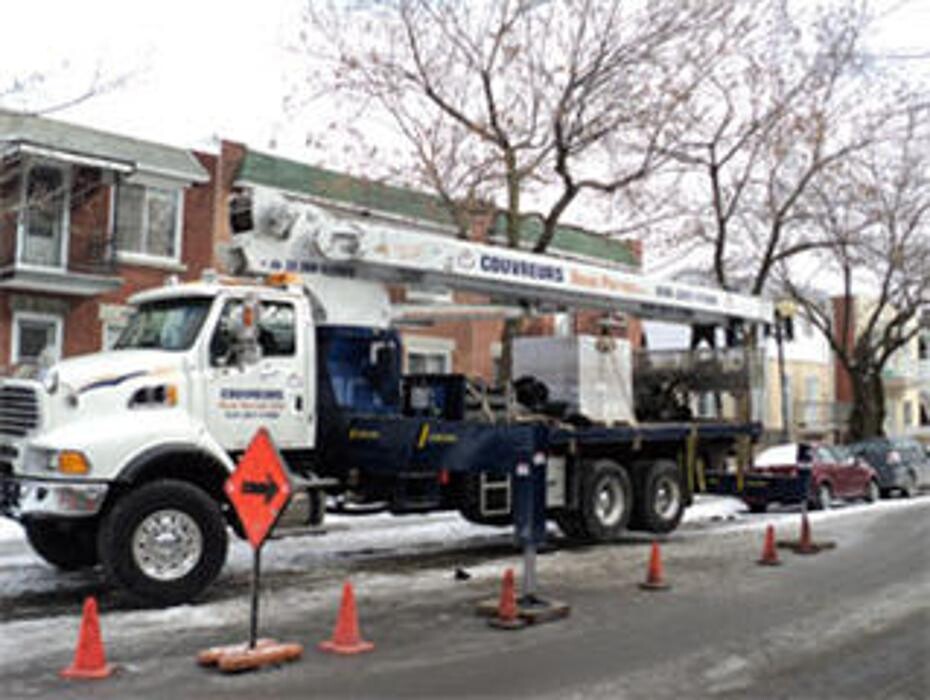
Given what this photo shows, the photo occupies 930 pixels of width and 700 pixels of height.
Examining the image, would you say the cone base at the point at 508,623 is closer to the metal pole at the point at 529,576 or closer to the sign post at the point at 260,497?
the metal pole at the point at 529,576

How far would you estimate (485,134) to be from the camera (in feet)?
62.5

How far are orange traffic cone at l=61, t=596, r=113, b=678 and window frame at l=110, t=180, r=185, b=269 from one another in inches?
670

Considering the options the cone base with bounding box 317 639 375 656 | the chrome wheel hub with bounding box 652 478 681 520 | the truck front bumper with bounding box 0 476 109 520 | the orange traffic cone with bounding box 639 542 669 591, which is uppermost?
the truck front bumper with bounding box 0 476 109 520

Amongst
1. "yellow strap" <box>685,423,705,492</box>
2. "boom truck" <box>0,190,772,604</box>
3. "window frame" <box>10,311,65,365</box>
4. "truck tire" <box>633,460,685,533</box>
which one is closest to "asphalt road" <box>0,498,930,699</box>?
"boom truck" <box>0,190,772,604</box>

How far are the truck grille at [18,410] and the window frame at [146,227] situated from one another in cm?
1363

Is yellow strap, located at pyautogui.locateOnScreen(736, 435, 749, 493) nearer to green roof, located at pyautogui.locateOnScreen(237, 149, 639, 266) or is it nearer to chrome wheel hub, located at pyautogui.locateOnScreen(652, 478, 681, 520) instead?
chrome wheel hub, located at pyautogui.locateOnScreen(652, 478, 681, 520)

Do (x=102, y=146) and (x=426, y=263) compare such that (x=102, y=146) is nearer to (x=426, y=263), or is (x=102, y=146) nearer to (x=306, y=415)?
(x=426, y=263)

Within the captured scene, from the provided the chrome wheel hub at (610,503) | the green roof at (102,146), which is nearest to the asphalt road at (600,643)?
the chrome wheel hub at (610,503)

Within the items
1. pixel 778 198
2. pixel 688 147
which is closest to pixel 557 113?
pixel 688 147

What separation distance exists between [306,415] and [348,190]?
41.9 ft

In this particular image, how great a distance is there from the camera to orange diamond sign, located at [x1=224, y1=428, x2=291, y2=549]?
23.7 feet

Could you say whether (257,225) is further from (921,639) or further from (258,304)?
(921,639)

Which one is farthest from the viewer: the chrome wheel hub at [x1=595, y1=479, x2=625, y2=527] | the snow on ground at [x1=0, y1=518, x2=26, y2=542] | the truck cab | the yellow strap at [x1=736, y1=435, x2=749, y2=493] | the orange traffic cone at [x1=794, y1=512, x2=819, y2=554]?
the yellow strap at [x1=736, y1=435, x2=749, y2=493]

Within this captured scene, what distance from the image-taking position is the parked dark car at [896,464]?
2503 cm
